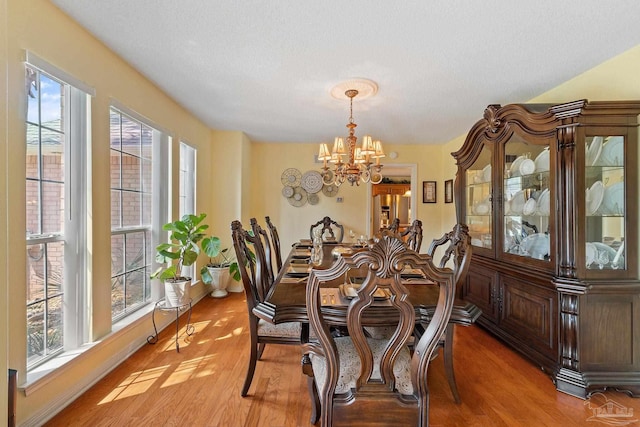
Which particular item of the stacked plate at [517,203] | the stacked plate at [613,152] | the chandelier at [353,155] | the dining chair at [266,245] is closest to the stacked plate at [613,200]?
the stacked plate at [613,152]

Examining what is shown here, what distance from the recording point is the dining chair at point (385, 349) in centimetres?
111

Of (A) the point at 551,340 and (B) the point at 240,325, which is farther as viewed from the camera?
(B) the point at 240,325

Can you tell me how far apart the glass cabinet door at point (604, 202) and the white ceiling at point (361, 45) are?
724mm

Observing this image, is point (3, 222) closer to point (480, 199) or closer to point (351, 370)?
point (351, 370)

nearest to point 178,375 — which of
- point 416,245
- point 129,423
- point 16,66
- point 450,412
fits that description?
point 129,423

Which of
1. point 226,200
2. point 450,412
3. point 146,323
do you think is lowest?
point 450,412

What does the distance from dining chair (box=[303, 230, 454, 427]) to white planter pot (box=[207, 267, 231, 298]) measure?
3.02 meters

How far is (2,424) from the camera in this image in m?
1.04

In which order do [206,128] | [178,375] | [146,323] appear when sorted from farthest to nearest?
[206,128], [146,323], [178,375]

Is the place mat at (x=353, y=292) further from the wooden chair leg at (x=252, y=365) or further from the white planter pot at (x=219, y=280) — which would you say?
the white planter pot at (x=219, y=280)

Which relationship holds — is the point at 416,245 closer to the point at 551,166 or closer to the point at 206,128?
the point at 551,166

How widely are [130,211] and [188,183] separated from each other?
1.28 meters

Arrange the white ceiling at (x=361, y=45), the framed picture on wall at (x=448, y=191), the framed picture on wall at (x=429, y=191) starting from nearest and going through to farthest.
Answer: the white ceiling at (x=361, y=45)
the framed picture on wall at (x=448, y=191)
the framed picture on wall at (x=429, y=191)

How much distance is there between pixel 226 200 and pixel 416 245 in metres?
2.87
